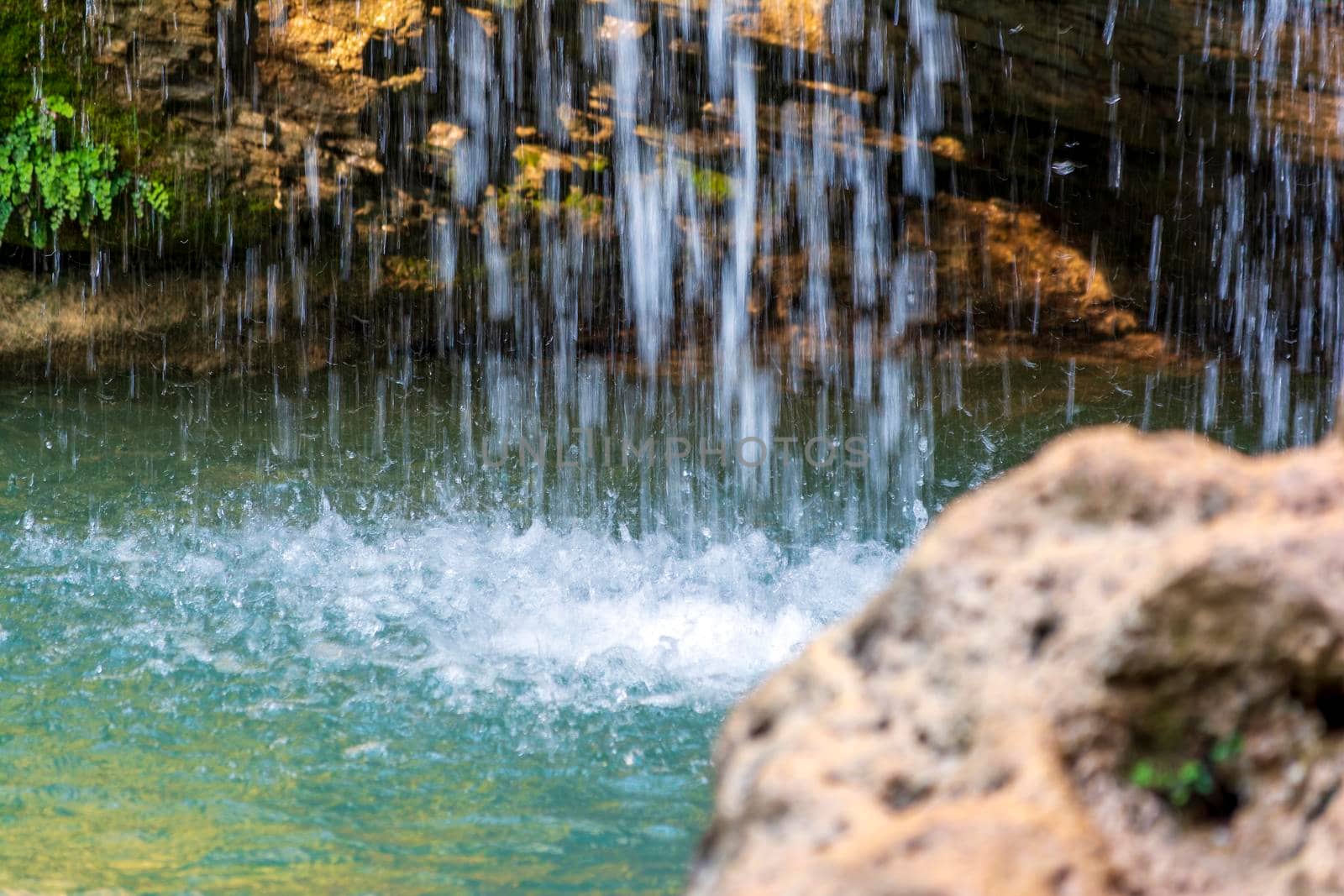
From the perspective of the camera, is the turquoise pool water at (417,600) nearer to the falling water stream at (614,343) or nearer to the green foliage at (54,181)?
the falling water stream at (614,343)

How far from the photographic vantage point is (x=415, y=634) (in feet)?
16.2

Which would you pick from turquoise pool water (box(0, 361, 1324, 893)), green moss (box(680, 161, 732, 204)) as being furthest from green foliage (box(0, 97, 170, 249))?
green moss (box(680, 161, 732, 204))

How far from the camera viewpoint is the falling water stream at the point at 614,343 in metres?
5.18

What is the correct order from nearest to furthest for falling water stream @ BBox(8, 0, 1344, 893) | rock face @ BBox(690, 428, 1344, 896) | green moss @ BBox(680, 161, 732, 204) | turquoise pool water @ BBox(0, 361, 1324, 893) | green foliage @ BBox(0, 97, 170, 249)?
rock face @ BBox(690, 428, 1344, 896) < turquoise pool water @ BBox(0, 361, 1324, 893) < falling water stream @ BBox(8, 0, 1344, 893) < green foliage @ BBox(0, 97, 170, 249) < green moss @ BBox(680, 161, 732, 204)

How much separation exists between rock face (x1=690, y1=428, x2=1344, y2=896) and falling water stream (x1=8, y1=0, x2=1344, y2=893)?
8.54 ft

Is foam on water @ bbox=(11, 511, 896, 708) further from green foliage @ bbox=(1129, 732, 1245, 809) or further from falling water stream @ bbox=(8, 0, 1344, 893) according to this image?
green foliage @ bbox=(1129, 732, 1245, 809)

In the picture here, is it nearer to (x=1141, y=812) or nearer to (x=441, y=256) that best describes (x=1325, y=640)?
(x=1141, y=812)

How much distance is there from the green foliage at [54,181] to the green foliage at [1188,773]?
306 inches

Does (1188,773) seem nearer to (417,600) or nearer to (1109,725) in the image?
(1109,725)

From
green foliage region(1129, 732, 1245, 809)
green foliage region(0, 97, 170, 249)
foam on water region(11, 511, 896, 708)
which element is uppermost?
green foliage region(0, 97, 170, 249)

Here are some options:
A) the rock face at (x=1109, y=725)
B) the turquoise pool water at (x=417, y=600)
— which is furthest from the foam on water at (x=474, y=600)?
the rock face at (x=1109, y=725)

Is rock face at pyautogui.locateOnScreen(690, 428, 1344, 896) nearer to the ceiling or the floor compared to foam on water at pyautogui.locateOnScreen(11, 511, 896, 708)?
nearer to the ceiling

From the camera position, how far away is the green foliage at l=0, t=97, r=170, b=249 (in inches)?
307

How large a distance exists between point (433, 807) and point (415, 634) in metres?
1.46
